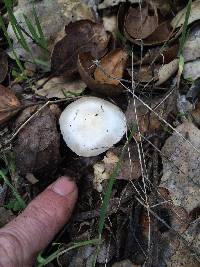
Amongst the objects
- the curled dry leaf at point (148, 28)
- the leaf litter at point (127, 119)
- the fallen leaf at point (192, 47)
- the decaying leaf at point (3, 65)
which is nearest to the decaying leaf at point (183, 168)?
the leaf litter at point (127, 119)

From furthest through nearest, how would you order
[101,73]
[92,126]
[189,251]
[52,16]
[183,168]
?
[52,16] → [101,73] → [92,126] → [183,168] → [189,251]

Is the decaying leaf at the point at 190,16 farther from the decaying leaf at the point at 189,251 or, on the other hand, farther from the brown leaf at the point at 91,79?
the decaying leaf at the point at 189,251

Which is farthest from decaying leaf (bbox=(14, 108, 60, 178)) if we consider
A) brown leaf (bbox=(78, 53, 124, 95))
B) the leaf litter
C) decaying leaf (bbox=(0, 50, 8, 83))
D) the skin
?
decaying leaf (bbox=(0, 50, 8, 83))

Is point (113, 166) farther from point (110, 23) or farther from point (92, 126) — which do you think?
point (110, 23)

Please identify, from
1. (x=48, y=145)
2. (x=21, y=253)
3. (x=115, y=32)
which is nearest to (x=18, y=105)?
(x=48, y=145)

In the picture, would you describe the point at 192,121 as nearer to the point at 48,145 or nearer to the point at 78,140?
the point at 78,140

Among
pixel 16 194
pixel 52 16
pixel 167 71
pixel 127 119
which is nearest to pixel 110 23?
pixel 52 16
